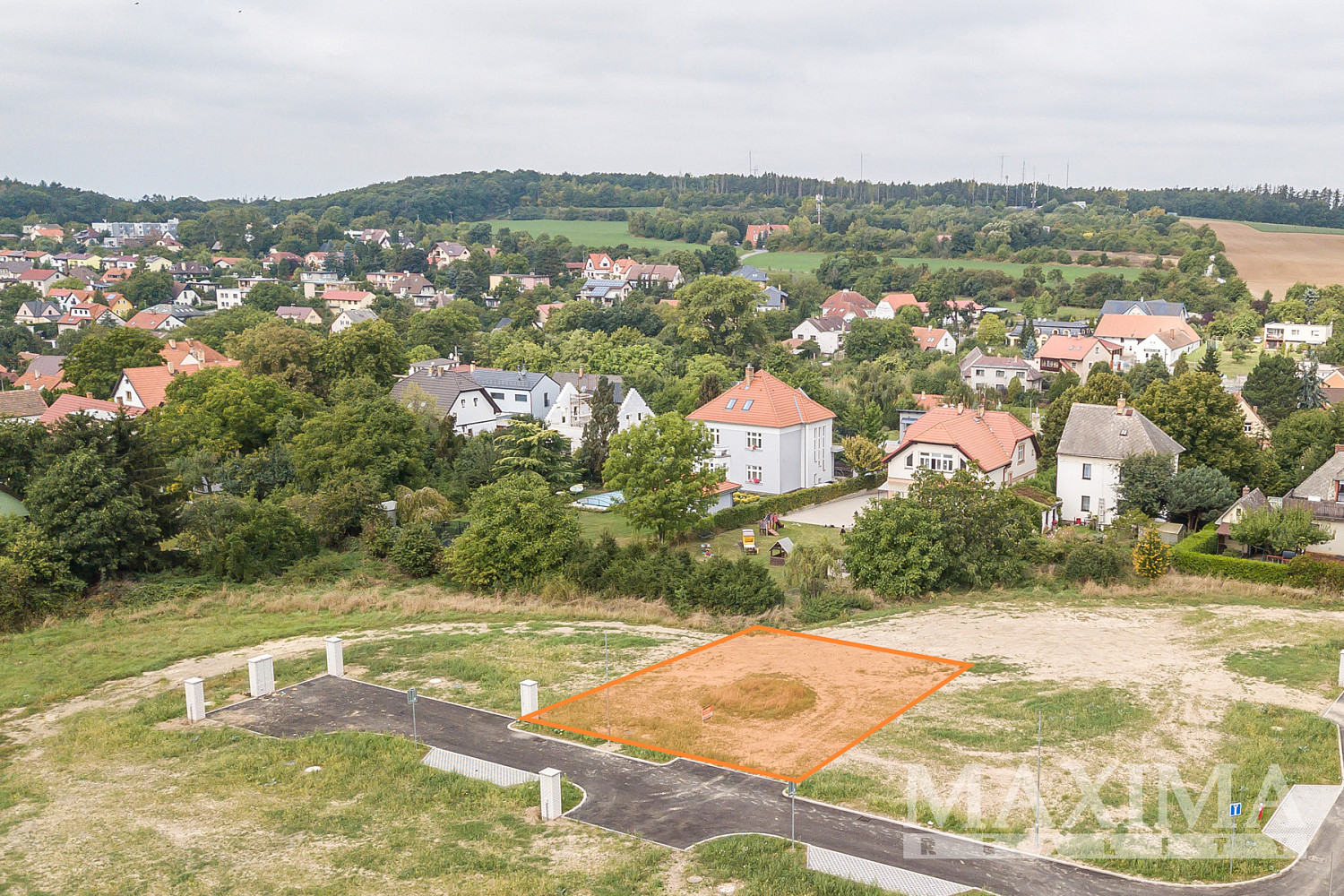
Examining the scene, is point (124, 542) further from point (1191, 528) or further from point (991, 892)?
point (1191, 528)

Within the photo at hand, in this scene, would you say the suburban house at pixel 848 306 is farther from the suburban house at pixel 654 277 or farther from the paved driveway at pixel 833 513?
the paved driveway at pixel 833 513

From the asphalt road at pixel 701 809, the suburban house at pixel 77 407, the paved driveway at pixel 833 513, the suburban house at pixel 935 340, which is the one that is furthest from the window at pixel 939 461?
the suburban house at pixel 935 340

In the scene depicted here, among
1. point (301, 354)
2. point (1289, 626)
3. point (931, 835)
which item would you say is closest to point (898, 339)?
point (301, 354)

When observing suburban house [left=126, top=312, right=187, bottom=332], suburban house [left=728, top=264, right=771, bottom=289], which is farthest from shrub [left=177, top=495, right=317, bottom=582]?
suburban house [left=728, top=264, right=771, bottom=289]

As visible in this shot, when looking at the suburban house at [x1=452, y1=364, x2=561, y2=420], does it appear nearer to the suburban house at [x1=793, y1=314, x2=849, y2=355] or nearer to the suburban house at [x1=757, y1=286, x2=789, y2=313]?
the suburban house at [x1=793, y1=314, x2=849, y2=355]

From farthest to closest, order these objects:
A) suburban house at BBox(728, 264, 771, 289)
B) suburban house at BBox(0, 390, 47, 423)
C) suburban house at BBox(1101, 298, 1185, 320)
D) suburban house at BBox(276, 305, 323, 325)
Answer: suburban house at BBox(728, 264, 771, 289) → suburban house at BBox(276, 305, 323, 325) → suburban house at BBox(1101, 298, 1185, 320) → suburban house at BBox(0, 390, 47, 423)
